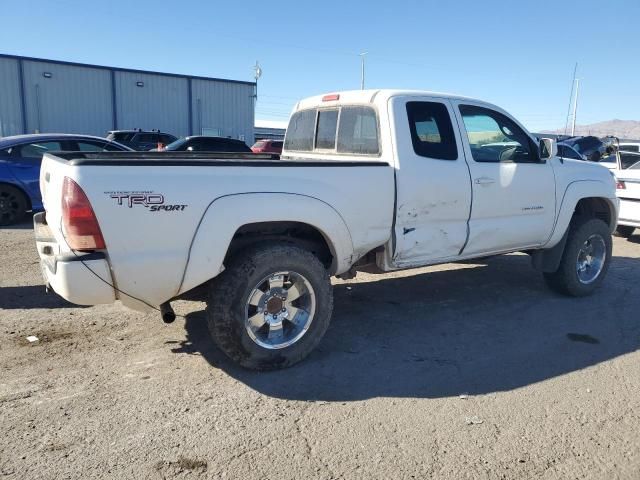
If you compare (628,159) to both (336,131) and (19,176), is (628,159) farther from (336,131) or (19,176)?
(19,176)

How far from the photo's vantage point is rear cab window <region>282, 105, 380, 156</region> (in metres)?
4.64

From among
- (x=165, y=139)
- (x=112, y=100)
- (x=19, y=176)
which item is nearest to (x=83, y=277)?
(x=19, y=176)

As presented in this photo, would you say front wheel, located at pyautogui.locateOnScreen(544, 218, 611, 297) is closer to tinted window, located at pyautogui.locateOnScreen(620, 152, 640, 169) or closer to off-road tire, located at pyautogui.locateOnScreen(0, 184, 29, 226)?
tinted window, located at pyautogui.locateOnScreen(620, 152, 640, 169)

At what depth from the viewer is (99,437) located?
3004 millimetres

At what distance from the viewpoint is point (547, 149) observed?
17.6ft

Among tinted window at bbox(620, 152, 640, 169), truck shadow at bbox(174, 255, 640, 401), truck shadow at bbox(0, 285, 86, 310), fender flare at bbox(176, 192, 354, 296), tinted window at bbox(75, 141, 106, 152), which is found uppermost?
tinted window at bbox(620, 152, 640, 169)

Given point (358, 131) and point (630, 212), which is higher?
point (358, 131)

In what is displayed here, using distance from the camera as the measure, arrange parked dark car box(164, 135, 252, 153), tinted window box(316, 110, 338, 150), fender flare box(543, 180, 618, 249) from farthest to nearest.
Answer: parked dark car box(164, 135, 252, 153)
fender flare box(543, 180, 618, 249)
tinted window box(316, 110, 338, 150)

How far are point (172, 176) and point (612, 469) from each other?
298 cm

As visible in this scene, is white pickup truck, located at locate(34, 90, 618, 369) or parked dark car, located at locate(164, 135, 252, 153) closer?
white pickup truck, located at locate(34, 90, 618, 369)

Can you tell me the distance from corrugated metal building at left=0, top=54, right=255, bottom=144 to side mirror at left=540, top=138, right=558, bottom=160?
24.3m

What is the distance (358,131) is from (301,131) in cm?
104

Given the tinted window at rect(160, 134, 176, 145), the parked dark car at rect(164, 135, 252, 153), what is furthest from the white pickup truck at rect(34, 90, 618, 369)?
the tinted window at rect(160, 134, 176, 145)

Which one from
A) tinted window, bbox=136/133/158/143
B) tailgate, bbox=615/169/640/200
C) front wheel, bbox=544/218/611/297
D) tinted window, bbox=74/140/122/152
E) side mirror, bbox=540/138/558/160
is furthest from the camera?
tinted window, bbox=136/133/158/143
